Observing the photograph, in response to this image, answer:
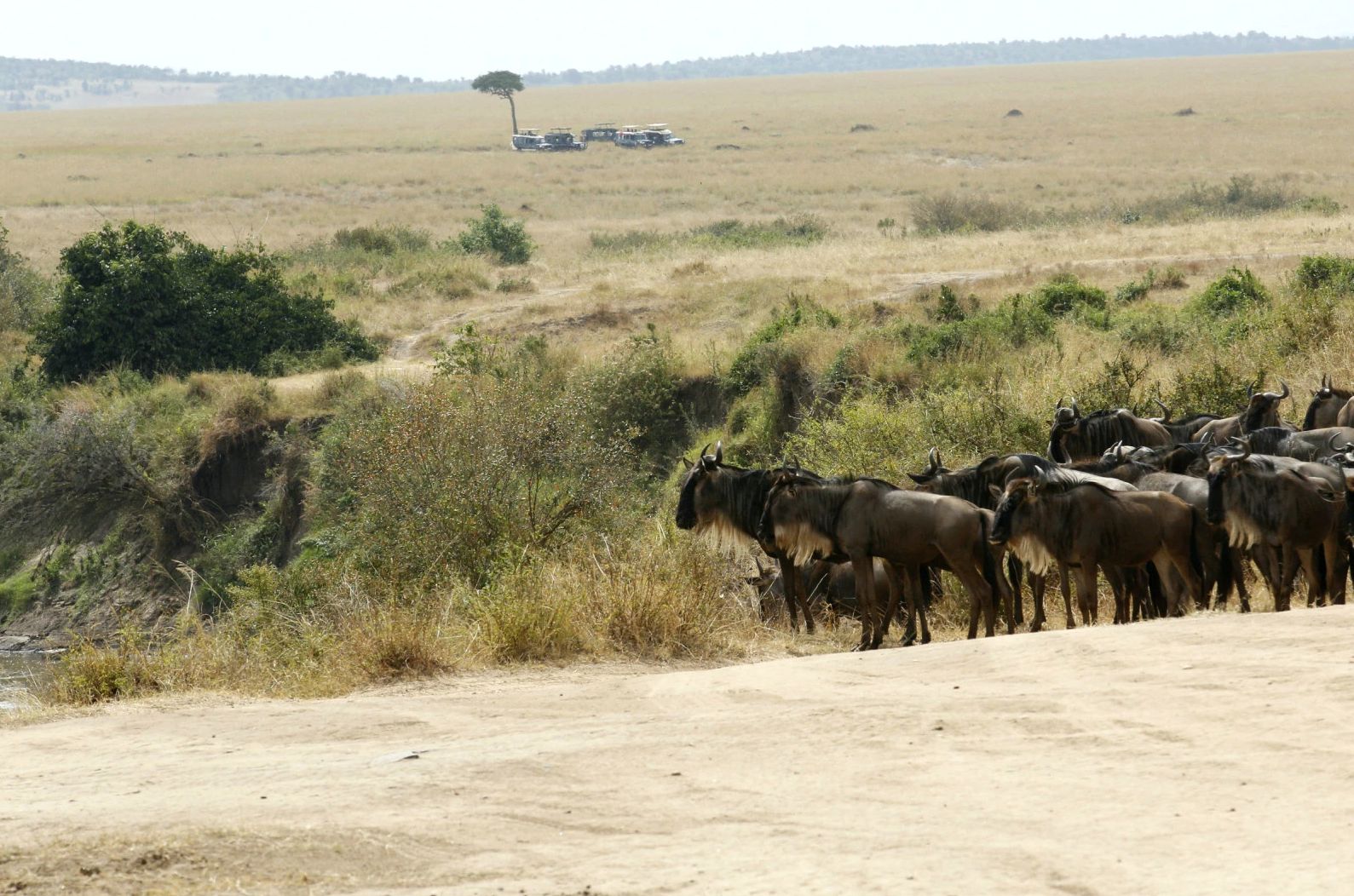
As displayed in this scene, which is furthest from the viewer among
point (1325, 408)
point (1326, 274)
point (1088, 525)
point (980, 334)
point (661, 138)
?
point (661, 138)

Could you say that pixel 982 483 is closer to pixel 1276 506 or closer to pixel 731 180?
pixel 1276 506

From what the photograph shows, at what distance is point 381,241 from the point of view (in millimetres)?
45062

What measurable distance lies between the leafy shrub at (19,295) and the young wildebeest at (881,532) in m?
25.1

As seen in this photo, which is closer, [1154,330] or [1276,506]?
[1276,506]

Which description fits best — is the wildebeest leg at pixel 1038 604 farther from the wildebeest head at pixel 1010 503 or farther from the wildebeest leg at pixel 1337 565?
the wildebeest leg at pixel 1337 565

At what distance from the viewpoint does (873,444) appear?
16.4 m

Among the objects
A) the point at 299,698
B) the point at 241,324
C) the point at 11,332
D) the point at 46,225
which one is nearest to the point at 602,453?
the point at 299,698

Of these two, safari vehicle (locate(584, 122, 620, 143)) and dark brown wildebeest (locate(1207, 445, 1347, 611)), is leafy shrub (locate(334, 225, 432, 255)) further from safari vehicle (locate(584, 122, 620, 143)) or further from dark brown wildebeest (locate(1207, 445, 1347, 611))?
safari vehicle (locate(584, 122, 620, 143))

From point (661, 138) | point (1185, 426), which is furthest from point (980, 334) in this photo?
point (661, 138)

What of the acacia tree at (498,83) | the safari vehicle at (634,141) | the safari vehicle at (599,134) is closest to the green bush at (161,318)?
the safari vehicle at (634,141)

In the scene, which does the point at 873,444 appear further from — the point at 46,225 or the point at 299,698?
the point at 46,225

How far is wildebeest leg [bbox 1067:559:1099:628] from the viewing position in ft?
33.1

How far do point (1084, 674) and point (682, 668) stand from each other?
279cm

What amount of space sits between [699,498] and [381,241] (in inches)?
1365
